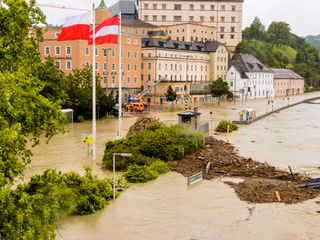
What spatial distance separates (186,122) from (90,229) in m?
21.4

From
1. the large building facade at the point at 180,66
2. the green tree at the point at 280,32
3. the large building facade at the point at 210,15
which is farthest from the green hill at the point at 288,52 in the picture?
the large building facade at the point at 180,66

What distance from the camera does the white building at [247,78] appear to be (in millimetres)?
102625

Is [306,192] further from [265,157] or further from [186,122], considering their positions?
[186,122]

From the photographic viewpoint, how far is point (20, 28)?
12562mm

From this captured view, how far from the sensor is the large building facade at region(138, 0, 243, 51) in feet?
403

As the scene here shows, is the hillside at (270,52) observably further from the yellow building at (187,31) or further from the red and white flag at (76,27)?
the red and white flag at (76,27)

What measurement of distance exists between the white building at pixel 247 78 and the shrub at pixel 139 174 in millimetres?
76766

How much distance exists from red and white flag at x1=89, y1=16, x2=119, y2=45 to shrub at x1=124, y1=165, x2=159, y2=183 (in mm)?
7164

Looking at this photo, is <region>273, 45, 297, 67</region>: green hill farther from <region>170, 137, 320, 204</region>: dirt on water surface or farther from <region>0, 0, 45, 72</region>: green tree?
<region>0, 0, 45, 72</region>: green tree

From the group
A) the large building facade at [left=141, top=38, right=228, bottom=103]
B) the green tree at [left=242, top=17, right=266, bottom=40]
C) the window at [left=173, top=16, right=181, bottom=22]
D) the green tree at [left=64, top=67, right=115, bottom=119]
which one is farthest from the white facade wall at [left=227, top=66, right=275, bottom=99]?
the green tree at [left=242, top=17, right=266, bottom=40]

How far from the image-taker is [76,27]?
25.0 metres

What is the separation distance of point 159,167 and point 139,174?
2262mm

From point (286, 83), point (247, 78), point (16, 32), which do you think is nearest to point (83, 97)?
point (16, 32)

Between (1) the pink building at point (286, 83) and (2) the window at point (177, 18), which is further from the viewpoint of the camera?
(2) the window at point (177, 18)
